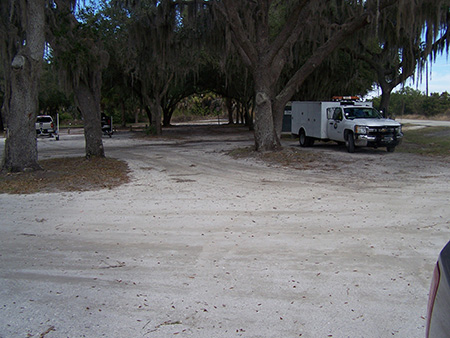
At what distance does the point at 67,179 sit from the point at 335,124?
499 inches

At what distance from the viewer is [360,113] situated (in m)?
19.4

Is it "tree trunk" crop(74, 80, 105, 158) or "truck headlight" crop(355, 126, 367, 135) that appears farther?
"truck headlight" crop(355, 126, 367, 135)

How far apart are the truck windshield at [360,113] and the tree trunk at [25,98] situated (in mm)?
13064

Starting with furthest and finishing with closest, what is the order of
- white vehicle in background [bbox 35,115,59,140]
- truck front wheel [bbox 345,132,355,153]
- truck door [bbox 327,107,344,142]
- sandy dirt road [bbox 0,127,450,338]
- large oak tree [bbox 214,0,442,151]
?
1. white vehicle in background [bbox 35,115,59,140]
2. truck door [bbox 327,107,344,142]
3. truck front wheel [bbox 345,132,355,153]
4. large oak tree [bbox 214,0,442,151]
5. sandy dirt road [bbox 0,127,450,338]

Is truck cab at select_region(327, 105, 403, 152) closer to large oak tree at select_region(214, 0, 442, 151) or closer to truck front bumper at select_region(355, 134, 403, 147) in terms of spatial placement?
truck front bumper at select_region(355, 134, 403, 147)

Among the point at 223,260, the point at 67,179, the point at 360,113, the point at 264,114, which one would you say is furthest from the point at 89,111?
the point at 223,260

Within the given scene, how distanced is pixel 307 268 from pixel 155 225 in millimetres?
3159

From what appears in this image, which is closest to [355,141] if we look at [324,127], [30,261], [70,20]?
[324,127]

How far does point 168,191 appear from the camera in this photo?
423 inches

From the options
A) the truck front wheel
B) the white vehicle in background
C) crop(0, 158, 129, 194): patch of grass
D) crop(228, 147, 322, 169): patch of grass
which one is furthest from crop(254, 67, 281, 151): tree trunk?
the white vehicle in background

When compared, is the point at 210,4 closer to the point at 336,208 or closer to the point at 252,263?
the point at 336,208

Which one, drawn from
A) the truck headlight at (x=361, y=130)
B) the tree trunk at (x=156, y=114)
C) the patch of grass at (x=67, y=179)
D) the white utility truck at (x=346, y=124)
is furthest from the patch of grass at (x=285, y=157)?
the tree trunk at (x=156, y=114)

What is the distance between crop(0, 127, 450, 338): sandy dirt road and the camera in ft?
13.1

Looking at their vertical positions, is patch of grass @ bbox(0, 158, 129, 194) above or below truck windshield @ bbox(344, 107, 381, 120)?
below
